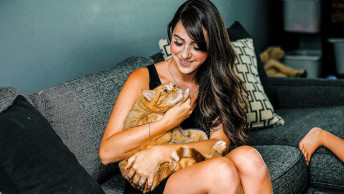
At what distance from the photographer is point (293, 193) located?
1682 mm

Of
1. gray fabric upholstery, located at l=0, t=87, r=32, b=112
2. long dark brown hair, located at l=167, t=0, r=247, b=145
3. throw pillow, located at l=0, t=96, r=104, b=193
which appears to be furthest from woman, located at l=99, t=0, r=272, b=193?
gray fabric upholstery, located at l=0, t=87, r=32, b=112

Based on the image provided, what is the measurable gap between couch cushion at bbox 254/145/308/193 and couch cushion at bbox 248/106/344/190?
85 mm

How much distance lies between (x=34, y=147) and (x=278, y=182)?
1.05 metres

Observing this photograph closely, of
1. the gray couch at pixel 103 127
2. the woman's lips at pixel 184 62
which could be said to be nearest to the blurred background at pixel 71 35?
the gray couch at pixel 103 127

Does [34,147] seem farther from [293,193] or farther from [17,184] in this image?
[293,193]

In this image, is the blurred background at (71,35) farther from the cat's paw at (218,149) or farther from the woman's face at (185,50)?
the cat's paw at (218,149)

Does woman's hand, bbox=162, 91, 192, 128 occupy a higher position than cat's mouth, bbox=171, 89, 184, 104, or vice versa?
cat's mouth, bbox=171, 89, 184, 104

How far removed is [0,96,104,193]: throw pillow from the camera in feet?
3.30

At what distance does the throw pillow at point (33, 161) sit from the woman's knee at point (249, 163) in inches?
20.9

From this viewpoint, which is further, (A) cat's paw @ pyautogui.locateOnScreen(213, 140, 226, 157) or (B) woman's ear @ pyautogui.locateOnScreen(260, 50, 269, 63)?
(B) woman's ear @ pyautogui.locateOnScreen(260, 50, 269, 63)

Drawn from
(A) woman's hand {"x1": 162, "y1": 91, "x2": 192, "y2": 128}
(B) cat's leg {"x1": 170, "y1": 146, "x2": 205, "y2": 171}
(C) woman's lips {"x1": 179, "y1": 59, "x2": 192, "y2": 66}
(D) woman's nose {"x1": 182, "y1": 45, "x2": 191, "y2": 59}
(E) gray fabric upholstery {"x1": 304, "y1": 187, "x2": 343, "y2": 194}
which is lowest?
(E) gray fabric upholstery {"x1": 304, "y1": 187, "x2": 343, "y2": 194}

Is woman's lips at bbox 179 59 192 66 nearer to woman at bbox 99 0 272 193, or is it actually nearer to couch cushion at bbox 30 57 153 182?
woman at bbox 99 0 272 193

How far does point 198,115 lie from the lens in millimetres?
1706

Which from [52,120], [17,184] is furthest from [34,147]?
[52,120]
